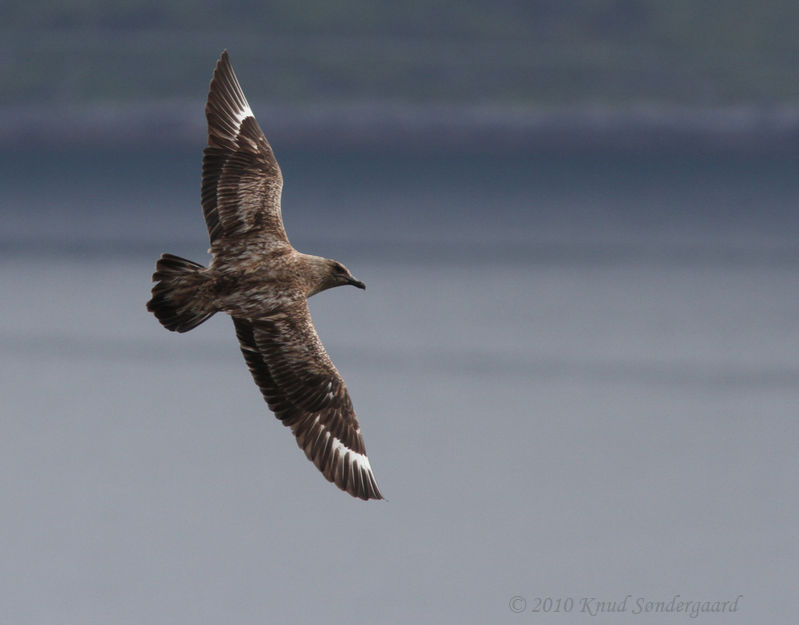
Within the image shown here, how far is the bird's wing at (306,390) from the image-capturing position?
9.99 meters

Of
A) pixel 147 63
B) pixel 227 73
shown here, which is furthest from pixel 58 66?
pixel 227 73

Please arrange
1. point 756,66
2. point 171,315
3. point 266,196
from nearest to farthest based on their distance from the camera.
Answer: point 171,315, point 266,196, point 756,66

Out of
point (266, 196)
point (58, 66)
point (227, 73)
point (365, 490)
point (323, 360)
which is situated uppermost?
point (58, 66)

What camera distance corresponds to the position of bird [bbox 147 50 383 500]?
9742 millimetres

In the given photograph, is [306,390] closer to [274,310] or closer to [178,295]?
[274,310]

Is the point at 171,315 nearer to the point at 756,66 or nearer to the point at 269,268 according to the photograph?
the point at 269,268

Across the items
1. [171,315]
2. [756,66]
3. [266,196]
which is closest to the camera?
[171,315]

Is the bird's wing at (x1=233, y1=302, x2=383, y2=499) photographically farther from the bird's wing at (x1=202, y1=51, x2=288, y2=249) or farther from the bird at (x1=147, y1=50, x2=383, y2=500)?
the bird's wing at (x1=202, y1=51, x2=288, y2=249)

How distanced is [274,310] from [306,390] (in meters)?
0.57

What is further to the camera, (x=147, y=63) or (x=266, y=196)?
(x=147, y=63)

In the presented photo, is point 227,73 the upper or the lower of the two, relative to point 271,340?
upper

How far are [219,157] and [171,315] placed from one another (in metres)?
1.57

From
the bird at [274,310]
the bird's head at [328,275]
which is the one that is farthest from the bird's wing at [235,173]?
the bird's head at [328,275]

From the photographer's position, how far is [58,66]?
124 ft
